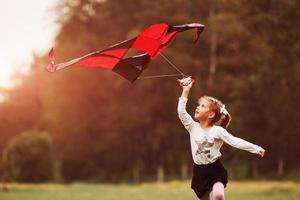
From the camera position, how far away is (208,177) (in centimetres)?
768

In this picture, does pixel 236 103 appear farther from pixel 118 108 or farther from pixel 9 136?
pixel 9 136

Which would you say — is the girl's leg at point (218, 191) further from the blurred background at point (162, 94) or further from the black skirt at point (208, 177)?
the blurred background at point (162, 94)

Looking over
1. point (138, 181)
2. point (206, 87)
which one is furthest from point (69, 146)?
point (206, 87)

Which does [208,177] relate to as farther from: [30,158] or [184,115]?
[30,158]

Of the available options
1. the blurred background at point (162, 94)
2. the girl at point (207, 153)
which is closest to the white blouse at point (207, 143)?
the girl at point (207, 153)

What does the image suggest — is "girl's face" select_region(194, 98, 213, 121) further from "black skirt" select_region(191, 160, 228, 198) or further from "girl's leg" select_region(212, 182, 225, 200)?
"girl's leg" select_region(212, 182, 225, 200)

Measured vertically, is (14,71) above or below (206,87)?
above

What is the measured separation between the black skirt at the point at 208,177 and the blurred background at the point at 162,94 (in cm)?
2214

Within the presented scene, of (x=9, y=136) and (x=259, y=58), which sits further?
(x=9, y=136)

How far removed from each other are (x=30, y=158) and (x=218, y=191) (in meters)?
22.9

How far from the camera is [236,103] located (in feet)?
104

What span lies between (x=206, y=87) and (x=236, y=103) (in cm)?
229

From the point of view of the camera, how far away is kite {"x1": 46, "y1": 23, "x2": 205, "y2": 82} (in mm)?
8688

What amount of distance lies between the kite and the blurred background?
2066cm
